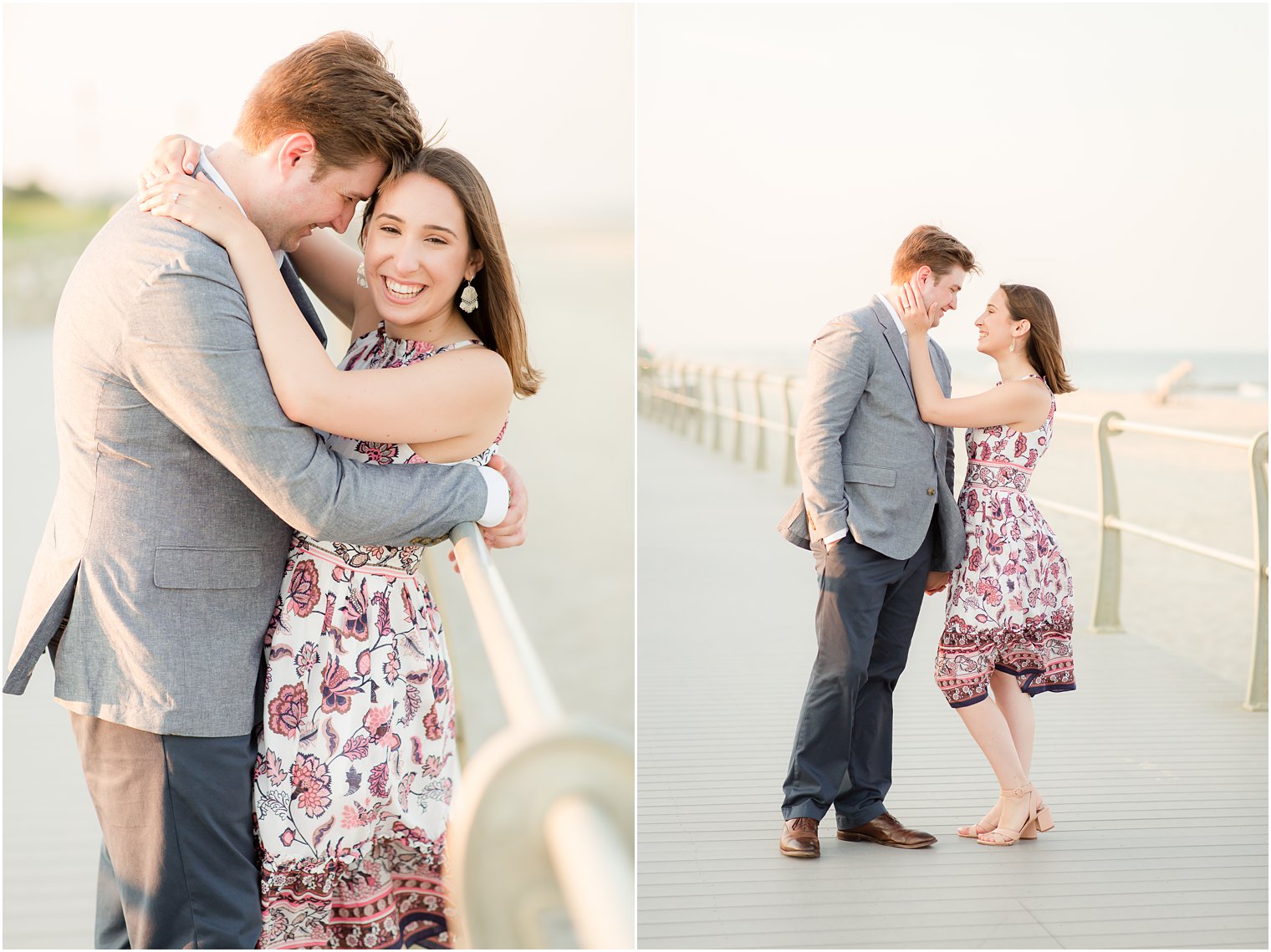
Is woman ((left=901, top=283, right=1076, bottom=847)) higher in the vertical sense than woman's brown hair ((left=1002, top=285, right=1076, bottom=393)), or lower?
lower

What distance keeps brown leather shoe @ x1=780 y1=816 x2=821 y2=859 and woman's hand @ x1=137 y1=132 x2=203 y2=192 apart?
2.28 meters

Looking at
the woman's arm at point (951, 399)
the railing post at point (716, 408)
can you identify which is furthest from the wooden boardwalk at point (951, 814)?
the railing post at point (716, 408)

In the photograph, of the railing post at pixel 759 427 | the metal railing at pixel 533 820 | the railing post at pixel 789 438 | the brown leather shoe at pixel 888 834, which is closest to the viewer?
the metal railing at pixel 533 820

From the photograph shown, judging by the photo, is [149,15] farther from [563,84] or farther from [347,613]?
[347,613]

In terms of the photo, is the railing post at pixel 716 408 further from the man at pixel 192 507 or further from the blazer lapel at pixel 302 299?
the man at pixel 192 507

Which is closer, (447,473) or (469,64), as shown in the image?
(447,473)

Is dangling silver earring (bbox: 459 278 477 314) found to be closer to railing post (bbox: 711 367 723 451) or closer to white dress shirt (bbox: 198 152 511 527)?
white dress shirt (bbox: 198 152 511 527)

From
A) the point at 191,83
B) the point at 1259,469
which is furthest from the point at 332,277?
the point at 191,83

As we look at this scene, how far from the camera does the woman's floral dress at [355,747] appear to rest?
1656 mm

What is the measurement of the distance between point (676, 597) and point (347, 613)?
4.89 metres

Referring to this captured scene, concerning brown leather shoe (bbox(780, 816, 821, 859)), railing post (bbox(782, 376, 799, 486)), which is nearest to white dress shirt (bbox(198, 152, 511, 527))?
brown leather shoe (bbox(780, 816, 821, 859))

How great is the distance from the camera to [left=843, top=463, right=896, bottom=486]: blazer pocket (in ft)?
10.1

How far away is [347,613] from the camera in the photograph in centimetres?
168

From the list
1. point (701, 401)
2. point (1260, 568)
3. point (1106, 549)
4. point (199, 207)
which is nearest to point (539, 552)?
point (701, 401)
